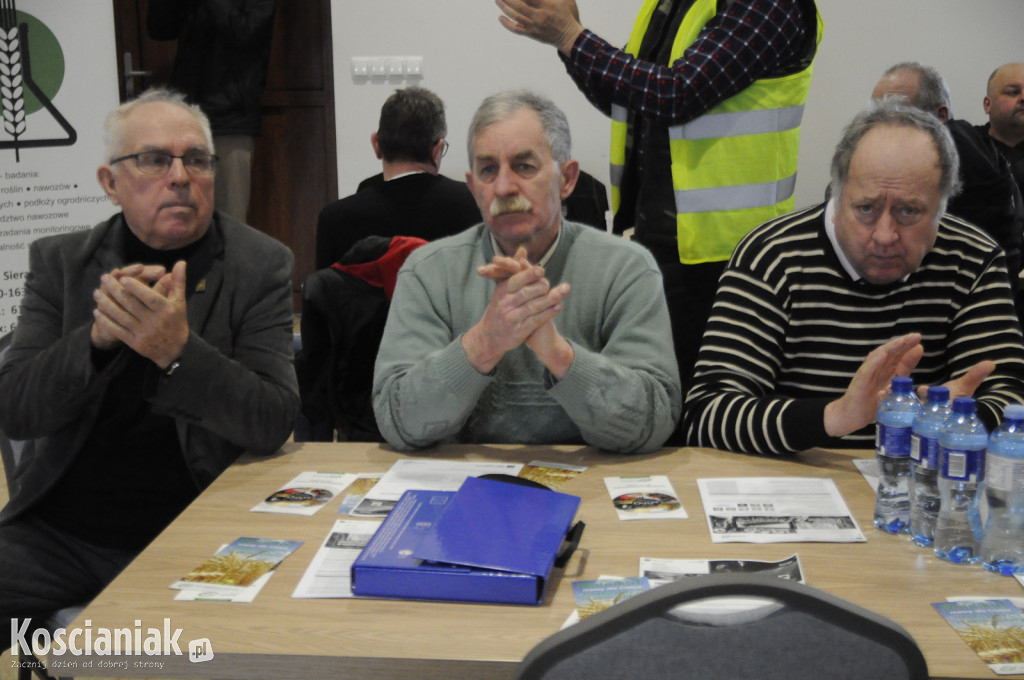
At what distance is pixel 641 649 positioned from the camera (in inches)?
33.5

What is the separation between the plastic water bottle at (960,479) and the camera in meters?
1.36

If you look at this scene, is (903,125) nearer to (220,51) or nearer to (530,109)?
(530,109)

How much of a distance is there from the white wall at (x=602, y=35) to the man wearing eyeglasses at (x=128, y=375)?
11.1ft

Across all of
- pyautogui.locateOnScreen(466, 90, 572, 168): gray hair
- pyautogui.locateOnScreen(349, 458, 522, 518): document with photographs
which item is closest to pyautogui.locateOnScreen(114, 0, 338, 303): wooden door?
pyautogui.locateOnScreen(466, 90, 572, 168): gray hair

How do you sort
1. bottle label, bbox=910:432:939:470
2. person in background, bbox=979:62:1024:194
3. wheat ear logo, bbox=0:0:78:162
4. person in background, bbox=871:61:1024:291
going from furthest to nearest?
person in background, bbox=979:62:1024:194, wheat ear logo, bbox=0:0:78:162, person in background, bbox=871:61:1024:291, bottle label, bbox=910:432:939:470

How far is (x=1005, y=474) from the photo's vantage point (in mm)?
1334

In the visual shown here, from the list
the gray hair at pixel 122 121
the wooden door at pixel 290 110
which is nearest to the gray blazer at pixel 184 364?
the gray hair at pixel 122 121

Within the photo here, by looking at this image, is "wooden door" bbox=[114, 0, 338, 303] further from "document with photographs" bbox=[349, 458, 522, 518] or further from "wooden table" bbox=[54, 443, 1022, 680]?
"wooden table" bbox=[54, 443, 1022, 680]

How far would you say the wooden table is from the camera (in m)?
1.16

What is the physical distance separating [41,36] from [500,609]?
365 centimetres

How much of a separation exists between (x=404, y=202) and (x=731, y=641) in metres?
2.45

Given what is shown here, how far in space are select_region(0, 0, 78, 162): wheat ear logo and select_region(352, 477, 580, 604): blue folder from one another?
3.21 metres

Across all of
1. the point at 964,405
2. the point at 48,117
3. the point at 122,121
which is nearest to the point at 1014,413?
the point at 964,405

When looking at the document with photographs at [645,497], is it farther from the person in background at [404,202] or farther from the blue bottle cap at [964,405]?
the person in background at [404,202]
